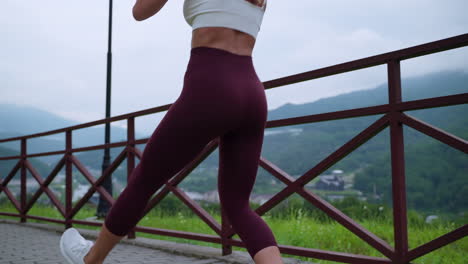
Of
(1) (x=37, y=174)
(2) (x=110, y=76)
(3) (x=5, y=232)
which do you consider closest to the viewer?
(3) (x=5, y=232)

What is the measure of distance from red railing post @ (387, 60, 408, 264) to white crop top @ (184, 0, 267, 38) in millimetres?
1227

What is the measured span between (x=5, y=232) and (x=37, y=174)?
41.4 inches

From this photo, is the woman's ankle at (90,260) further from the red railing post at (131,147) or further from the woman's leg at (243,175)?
the red railing post at (131,147)

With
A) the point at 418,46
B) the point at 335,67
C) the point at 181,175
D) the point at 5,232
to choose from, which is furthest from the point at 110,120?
the point at 418,46

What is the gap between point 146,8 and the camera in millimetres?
1676

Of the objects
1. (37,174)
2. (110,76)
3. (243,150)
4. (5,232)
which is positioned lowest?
(5,232)

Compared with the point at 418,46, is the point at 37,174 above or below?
below

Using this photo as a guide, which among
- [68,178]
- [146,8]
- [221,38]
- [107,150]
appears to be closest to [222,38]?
[221,38]

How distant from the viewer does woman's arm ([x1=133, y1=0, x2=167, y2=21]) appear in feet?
5.43

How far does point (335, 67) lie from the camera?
2.86 m

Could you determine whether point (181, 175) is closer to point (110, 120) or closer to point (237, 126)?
point (110, 120)

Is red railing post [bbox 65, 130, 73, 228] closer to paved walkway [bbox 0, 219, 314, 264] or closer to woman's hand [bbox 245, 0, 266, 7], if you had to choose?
paved walkway [bbox 0, 219, 314, 264]

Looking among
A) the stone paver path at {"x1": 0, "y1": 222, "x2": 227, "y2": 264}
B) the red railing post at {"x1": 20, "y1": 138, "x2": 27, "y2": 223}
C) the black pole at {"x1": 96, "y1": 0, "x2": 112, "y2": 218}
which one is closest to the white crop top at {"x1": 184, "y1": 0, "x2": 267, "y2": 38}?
the stone paver path at {"x1": 0, "y1": 222, "x2": 227, "y2": 264}

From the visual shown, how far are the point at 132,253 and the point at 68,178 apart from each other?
2.40m
